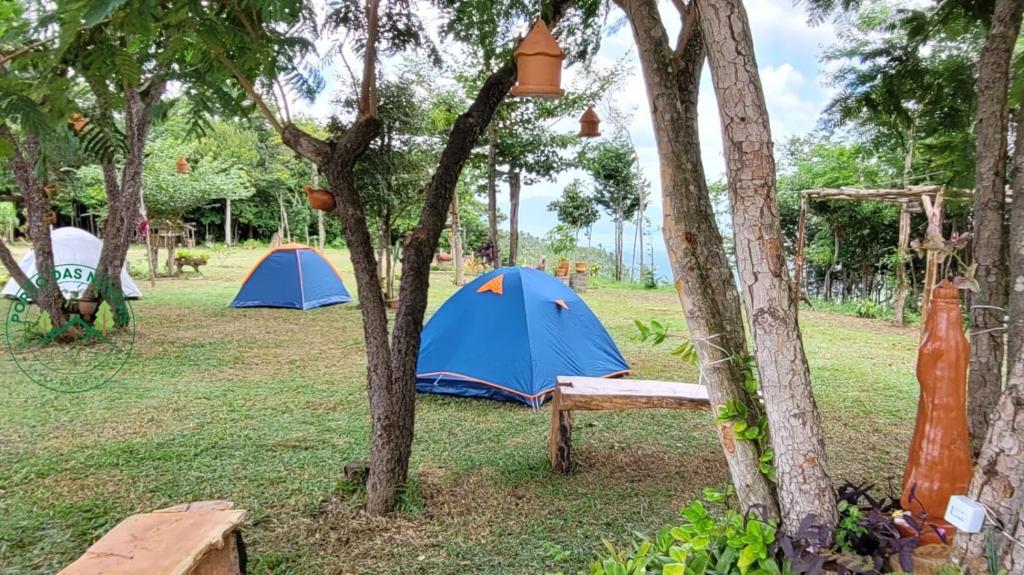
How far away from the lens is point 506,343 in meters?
4.37

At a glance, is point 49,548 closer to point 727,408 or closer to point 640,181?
point 727,408

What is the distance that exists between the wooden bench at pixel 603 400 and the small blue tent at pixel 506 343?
1128 millimetres

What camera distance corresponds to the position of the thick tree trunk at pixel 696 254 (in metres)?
1.37

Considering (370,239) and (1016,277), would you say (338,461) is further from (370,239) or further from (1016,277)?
(1016,277)

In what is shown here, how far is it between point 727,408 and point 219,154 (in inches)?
690

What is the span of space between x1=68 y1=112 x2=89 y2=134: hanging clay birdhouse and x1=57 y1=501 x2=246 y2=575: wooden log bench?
133 centimetres

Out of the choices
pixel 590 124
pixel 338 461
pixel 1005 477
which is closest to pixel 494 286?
pixel 590 124

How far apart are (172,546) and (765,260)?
1771 millimetres

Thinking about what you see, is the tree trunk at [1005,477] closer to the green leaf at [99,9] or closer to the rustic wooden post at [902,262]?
the green leaf at [99,9]

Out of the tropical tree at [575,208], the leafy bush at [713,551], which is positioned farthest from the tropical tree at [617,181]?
the leafy bush at [713,551]

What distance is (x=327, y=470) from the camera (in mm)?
3023

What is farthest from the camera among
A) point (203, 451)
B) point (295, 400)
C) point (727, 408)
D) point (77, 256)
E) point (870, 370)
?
point (77, 256)

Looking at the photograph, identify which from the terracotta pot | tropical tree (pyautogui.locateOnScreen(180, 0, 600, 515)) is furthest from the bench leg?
the terracotta pot

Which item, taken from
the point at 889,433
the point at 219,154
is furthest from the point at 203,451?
the point at 219,154
